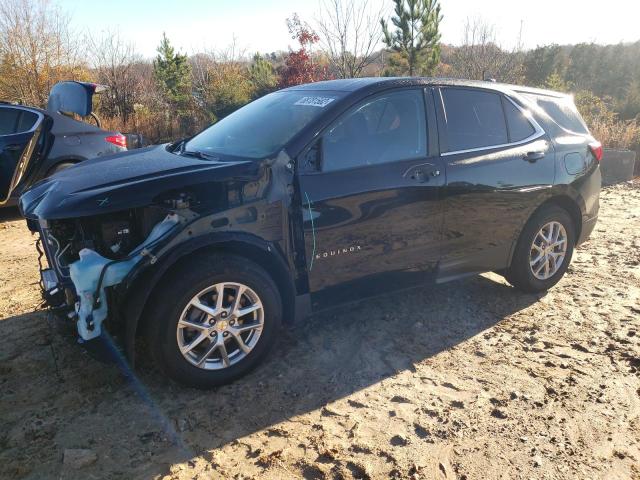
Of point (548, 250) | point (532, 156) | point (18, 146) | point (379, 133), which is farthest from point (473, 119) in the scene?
point (18, 146)

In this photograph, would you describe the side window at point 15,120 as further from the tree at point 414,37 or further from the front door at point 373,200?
the tree at point 414,37

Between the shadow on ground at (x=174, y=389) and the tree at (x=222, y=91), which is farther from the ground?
the tree at (x=222, y=91)

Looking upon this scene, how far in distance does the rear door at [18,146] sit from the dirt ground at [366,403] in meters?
2.48

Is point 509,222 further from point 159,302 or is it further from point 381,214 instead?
→ point 159,302

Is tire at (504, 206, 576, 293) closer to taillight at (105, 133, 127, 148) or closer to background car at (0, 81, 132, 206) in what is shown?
background car at (0, 81, 132, 206)

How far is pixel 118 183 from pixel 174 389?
1.25 metres

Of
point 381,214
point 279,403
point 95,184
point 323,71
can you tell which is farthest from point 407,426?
point 323,71

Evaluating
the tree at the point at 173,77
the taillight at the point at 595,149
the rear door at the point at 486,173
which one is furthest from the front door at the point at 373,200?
the tree at the point at 173,77

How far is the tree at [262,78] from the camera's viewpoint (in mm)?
17828

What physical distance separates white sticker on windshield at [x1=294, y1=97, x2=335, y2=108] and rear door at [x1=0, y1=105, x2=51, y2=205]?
420 centimetres

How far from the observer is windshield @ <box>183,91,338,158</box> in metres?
3.28

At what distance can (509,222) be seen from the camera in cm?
404

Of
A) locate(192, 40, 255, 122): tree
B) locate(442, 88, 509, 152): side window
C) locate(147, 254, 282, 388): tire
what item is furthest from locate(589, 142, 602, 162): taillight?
locate(192, 40, 255, 122): tree

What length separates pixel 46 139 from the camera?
6375mm
